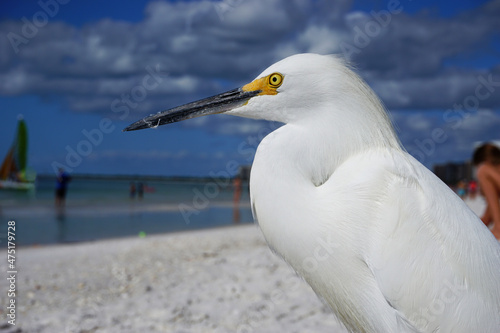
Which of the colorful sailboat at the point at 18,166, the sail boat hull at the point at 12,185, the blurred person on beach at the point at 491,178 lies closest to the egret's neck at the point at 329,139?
the blurred person on beach at the point at 491,178

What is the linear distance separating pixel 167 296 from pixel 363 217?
451cm

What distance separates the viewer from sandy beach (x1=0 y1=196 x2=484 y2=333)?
5340 mm

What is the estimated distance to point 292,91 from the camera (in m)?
2.87

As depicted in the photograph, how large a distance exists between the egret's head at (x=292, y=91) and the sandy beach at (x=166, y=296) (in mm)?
2891

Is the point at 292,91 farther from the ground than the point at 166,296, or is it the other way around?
the point at 292,91

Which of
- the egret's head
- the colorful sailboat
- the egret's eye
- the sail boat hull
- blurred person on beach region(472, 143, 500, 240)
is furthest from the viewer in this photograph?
the sail boat hull

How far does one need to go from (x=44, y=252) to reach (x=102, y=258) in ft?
7.89

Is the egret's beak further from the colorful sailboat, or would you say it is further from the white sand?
the colorful sailboat

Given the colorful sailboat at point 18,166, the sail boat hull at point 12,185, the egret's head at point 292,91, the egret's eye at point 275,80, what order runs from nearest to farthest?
1. the egret's head at point 292,91
2. the egret's eye at point 275,80
3. the colorful sailboat at point 18,166
4. the sail boat hull at point 12,185

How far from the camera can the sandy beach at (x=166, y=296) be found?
17.5 feet

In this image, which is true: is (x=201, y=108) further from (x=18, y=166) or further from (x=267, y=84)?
(x=18, y=166)

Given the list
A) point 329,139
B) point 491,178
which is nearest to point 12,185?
point 491,178

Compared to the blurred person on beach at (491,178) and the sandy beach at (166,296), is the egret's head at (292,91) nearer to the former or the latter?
the sandy beach at (166,296)

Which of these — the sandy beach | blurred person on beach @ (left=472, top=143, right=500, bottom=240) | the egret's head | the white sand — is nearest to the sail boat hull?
the white sand
